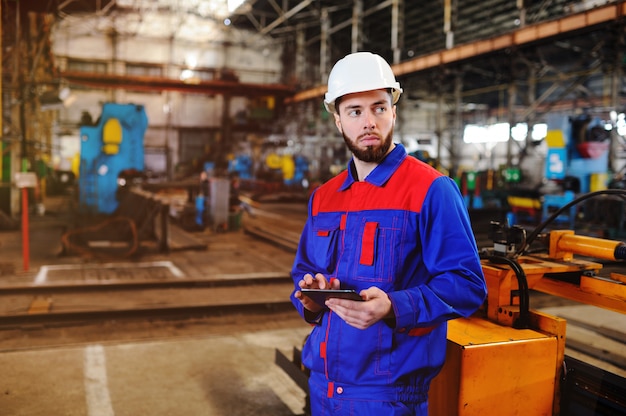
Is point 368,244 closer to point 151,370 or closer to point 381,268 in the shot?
point 381,268

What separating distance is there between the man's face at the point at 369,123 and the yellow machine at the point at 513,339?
1011mm

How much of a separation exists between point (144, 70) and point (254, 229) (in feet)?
74.4

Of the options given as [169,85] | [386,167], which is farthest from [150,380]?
[169,85]

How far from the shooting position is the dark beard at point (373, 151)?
2.01 meters

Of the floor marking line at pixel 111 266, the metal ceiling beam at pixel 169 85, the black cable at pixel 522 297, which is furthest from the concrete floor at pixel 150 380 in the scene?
the metal ceiling beam at pixel 169 85

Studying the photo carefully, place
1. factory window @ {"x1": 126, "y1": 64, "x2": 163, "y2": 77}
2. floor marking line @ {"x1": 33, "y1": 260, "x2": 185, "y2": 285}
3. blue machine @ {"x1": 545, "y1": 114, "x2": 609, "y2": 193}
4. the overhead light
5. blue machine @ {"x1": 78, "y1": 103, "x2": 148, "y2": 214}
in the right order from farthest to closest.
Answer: factory window @ {"x1": 126, "y1": 64, "x2": 163, "y2": 77}, the overhead light, blue machine @ {"x1": 545, "y1": 114, "x2": 609, "y2": 193}, blue machine @ {"x1": 78, "y1": 103, "x2": 148, "y2": 214}, floor marking line @ {"x1": 33, "y1": 260, "x2": 185, "y2": 285}

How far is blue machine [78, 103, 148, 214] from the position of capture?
10828 mm

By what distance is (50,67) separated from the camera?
2020 cm

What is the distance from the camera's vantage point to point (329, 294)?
69.5 inches

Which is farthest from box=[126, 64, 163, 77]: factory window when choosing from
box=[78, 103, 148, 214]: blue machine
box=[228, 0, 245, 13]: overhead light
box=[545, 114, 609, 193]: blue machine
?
box=[545, 114, 609, 193]: blue machine

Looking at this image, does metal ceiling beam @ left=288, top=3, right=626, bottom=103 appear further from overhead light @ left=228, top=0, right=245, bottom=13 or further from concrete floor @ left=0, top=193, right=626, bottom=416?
overhead light @ left=228, top=0, right=245, bottom=13

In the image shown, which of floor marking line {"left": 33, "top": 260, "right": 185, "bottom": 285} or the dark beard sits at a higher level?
the dark beard

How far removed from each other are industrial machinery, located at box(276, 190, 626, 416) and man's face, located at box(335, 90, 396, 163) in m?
1.01

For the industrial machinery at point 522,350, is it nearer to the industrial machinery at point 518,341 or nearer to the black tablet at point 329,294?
the industrial machinery at point 518,341
